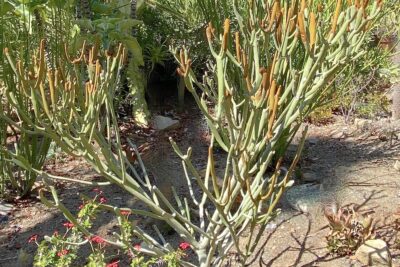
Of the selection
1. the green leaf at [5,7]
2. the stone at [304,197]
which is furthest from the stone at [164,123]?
the green leaf at [5,7]

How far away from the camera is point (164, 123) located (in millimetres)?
5660

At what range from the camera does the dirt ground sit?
3.34 m

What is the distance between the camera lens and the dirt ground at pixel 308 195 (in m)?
3.34

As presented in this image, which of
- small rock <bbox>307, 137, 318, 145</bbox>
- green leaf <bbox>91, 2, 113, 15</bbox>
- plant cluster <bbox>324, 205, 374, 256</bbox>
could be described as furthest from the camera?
small rock <bbox>307, 137, 318, 145</bbox>

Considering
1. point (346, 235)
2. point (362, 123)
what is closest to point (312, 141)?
point (362, 123)

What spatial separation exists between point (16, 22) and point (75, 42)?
2.32 feet

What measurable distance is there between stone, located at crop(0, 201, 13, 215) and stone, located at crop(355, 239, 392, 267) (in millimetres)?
2248

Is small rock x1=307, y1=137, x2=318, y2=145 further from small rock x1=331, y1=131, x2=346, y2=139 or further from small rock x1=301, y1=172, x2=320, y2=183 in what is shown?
small rock x1=301, y1=172, x2=320, y2=183

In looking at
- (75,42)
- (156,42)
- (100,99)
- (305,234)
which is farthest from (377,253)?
(156,42)

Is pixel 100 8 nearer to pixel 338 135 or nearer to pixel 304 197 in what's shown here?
pixel 304 197

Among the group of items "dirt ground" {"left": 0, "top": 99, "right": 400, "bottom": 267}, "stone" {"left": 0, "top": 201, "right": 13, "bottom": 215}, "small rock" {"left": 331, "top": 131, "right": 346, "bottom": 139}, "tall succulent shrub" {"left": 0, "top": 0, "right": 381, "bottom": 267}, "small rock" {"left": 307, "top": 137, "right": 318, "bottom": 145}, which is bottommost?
"small rock" {"left": 331, "top": 131, "right": 346, "bottom": 139}

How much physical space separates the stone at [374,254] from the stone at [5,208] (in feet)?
7.37

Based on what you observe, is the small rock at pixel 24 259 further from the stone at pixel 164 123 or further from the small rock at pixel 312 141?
the small rock at pixel 312 141

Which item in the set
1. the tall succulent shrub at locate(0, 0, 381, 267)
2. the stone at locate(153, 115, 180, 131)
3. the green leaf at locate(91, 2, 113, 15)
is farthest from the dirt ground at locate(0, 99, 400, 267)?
the green leaf at locate(91, 2, 113, 15)
